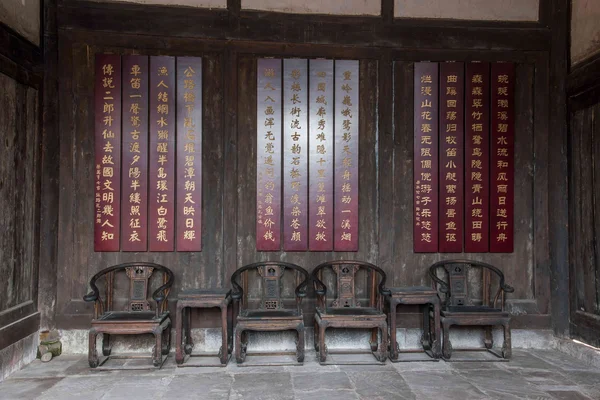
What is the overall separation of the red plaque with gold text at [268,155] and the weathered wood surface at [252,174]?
70 mm

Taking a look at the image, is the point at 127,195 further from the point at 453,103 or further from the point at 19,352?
the point at 453,103

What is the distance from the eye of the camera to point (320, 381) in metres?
2.94

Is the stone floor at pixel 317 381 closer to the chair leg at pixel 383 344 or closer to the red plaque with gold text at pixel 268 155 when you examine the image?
the chair leg at pixel 383 344

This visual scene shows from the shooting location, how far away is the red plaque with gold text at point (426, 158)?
3.78 m

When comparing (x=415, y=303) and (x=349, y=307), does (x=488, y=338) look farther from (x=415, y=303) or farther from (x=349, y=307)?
(x=349, y=307)

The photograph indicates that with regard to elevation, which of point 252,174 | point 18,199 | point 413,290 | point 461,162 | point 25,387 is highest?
point 461,162

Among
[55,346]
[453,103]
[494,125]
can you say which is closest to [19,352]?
[55,346]

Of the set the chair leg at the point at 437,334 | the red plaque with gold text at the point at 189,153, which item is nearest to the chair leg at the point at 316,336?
the chair leg at the point at 437,334

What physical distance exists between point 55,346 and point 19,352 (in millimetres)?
295

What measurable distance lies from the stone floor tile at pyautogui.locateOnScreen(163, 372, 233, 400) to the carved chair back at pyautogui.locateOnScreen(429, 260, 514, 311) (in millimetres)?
1945

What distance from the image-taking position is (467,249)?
379 centimetres

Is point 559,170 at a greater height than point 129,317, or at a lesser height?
greater

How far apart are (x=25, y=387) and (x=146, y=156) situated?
194cm

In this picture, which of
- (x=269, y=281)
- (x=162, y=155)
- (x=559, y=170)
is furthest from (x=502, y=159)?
(x=162, y=155)
